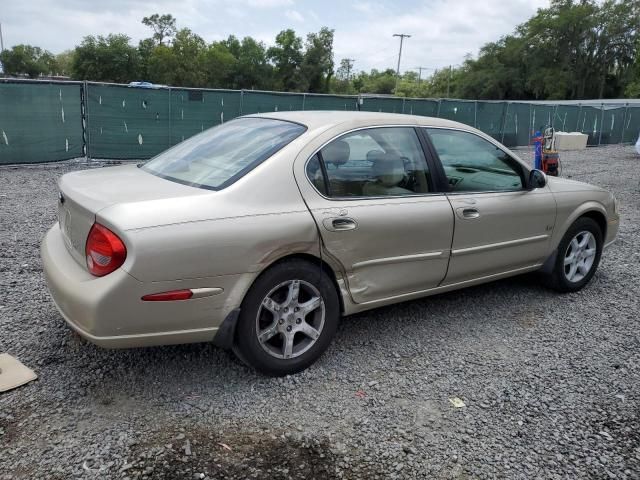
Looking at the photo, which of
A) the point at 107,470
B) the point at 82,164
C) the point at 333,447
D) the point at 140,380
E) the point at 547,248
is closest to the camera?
the point at 107,470

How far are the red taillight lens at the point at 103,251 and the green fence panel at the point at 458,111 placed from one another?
1579 cm

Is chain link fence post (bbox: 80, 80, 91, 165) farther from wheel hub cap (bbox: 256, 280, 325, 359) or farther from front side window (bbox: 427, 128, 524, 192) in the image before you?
wheel hub cap (bbox: 256, 280, 325, 359)

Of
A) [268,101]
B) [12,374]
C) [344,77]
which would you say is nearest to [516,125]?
[268,101]

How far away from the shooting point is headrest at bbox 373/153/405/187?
11.4 ft

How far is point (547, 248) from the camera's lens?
4.42 metres

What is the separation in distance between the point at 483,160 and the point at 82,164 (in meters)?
9.51

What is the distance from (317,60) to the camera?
295 feet

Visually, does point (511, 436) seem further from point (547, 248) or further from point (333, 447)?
point (547, 248)

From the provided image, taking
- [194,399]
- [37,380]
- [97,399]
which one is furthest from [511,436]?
[37,380]

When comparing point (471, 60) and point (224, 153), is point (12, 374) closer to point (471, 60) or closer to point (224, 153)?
point (224, 153)

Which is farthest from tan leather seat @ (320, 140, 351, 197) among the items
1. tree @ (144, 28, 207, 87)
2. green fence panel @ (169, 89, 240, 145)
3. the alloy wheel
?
tree @ (144, 28, 207, 87)

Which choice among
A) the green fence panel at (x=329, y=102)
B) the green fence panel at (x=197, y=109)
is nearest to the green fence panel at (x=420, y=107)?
the green fence panel at (x=329, y=102)

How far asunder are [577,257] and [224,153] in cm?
329

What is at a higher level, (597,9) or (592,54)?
(597,9)
